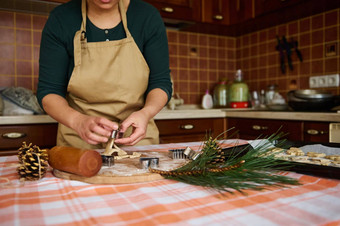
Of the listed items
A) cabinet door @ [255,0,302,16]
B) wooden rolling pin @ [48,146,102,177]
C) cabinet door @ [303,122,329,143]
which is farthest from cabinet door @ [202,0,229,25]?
wooden rolling pin @ [48,146,102,177]

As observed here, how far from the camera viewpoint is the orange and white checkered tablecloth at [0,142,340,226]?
1.23ft

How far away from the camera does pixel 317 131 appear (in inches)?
62.5

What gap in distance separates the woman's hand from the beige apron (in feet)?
1.24

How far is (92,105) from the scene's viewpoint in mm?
1163

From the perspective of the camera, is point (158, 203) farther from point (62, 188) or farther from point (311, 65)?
point (311, 65)

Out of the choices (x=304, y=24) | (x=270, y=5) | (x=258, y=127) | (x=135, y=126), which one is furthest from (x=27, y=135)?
(x=304, y=24)

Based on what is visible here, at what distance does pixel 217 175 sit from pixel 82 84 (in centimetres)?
74

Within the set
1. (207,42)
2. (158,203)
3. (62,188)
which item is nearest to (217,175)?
(158,203)

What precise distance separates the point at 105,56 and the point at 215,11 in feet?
4.75

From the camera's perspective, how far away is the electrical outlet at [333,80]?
6.60 feet

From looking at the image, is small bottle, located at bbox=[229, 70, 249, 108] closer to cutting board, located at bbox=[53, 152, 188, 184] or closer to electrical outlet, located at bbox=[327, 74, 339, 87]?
electrical outlet, located at bbox=[327, 74, 339, 87]

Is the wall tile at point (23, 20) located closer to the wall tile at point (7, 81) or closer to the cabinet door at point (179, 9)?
the wall tile at point (7, 81)

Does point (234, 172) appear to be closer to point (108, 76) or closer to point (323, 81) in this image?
point (108, 76)

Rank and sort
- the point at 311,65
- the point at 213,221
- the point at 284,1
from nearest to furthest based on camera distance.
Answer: the point at 213,221 → the point at 284,1 → the point at 311,65
